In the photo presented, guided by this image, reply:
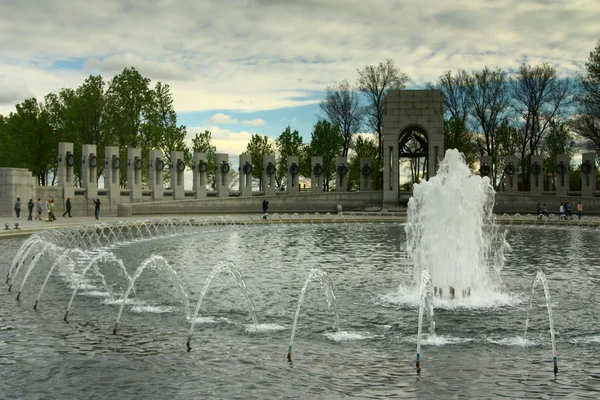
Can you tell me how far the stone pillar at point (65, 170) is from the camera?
43.2 m

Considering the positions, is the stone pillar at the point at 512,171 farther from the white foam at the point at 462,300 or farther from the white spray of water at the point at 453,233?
the white foam at the point at 462,300

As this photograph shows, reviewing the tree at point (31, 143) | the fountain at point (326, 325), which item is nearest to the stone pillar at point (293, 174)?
the tree at point (31, 143)

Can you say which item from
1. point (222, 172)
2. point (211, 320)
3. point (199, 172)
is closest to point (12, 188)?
point (199, 172)

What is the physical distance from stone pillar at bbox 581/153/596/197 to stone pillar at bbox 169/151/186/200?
31.1 meters

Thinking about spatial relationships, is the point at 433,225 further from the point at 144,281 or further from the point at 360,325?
the point at 144,281

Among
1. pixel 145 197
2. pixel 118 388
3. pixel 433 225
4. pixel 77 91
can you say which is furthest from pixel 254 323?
pixel 77 91

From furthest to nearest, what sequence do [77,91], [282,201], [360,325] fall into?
[77,91], [282,201], [360,325]

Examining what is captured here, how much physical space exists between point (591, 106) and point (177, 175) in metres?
34.6

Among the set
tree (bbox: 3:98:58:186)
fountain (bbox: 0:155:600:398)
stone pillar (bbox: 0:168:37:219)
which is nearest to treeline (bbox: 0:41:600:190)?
tree (bbox: 3:98:58:186)

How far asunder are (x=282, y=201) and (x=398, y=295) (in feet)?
127

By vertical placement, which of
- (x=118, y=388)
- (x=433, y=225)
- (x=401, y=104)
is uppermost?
(x=401, y=104)

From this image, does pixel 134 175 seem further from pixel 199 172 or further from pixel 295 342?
pixel 295 342

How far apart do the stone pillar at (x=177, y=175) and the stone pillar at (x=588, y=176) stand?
31124 millimetres

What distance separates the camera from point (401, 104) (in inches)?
1977
